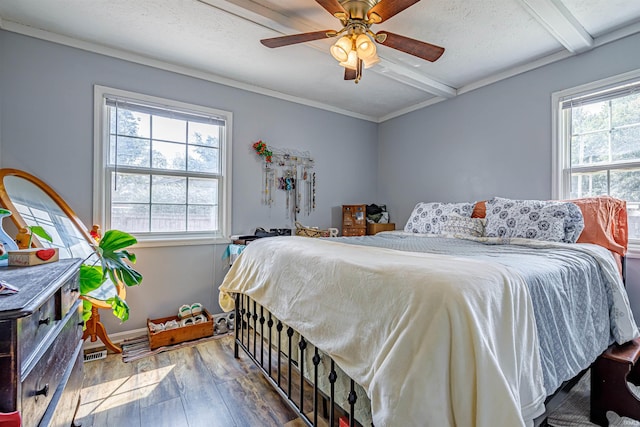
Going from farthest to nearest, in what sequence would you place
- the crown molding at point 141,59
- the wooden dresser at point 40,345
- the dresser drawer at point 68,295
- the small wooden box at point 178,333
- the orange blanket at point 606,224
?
the small wooden box at point 178,333 < the crown molding at point 141,59 < the orange blanket at point 606,224 < the dresser drawer at point 68,295 < the wooden dresser at point 40,345

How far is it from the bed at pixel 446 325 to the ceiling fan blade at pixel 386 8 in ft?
4.42

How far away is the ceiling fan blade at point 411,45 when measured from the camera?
1813 mm

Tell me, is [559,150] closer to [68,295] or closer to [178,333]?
[68,295]

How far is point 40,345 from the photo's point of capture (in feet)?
2.88

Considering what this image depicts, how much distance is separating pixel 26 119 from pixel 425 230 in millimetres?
3531

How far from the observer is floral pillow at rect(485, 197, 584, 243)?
2.04 m

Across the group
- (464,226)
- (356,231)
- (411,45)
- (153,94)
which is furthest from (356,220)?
(153,94)

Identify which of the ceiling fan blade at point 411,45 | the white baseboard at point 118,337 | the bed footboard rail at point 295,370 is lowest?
the white baseboard at point 118,337

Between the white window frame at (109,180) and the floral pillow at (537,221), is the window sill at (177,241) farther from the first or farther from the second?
the floral pillow at (537,221)

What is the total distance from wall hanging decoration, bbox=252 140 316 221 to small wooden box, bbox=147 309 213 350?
143 centimetres

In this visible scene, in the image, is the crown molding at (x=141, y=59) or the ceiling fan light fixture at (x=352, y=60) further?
the crown molding at (x=141, y=59)

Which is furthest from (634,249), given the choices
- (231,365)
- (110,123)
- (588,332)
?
(110,123)

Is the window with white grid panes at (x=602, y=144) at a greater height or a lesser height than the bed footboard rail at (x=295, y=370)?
greater

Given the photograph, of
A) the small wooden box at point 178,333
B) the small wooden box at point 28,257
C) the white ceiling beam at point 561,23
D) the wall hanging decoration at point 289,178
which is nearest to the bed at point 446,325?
the small wooden box at point 28,257
